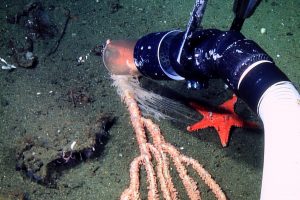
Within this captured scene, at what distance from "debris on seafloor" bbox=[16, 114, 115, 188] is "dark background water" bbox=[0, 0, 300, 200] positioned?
0.08ft

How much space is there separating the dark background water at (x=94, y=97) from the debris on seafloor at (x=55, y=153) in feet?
0.08

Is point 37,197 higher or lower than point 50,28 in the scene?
lower

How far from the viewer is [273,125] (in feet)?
5.87

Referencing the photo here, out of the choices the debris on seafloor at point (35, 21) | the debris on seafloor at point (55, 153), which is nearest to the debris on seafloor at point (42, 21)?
the debris on seafloor at point (35, 21)

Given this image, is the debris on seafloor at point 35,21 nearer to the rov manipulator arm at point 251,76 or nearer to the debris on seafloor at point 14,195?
the rov manipulator arm at point 251,76

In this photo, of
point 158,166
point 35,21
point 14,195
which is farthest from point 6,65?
point 158,166

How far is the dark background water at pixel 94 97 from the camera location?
3.87 metres

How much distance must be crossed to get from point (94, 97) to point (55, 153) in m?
1.02

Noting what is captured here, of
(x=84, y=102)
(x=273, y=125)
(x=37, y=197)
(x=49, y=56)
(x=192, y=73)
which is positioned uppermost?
(x=273, y=125)

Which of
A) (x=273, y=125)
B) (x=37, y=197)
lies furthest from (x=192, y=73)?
(x=37, y=197)

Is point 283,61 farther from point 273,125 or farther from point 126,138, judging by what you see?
point 273,125

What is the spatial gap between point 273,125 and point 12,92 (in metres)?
3.71

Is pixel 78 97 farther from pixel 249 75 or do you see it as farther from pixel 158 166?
pixel 249 75

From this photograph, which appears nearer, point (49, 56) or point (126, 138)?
point (126, 138)
